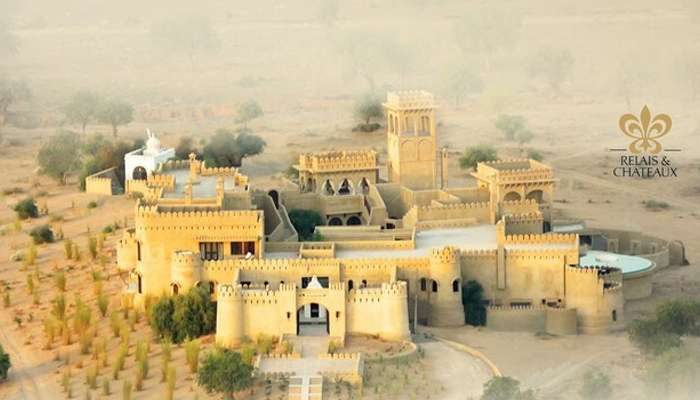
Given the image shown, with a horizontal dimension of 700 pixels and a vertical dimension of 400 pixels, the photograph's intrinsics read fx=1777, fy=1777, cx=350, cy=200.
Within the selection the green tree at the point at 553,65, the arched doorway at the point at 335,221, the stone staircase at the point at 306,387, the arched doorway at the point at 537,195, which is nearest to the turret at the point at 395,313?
the stone staircase at the point at 306,387

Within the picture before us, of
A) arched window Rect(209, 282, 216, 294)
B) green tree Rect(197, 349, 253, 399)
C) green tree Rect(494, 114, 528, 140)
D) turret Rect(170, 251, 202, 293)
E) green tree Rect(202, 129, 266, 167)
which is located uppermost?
green tree Rect(494, 114, 528, 140)

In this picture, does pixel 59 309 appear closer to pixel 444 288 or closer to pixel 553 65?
pixel 444 288

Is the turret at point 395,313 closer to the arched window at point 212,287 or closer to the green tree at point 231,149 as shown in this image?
the arched window at point 212,287

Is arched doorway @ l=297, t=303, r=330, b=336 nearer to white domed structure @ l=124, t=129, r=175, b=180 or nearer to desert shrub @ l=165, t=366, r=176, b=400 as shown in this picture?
desert shrub @ l=165, t=366, r=176, b=400

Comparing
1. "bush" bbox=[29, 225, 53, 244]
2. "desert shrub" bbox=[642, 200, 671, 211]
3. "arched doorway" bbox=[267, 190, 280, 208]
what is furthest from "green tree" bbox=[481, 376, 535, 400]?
"desert shrub" bbox=[642, 200, 671, 211]

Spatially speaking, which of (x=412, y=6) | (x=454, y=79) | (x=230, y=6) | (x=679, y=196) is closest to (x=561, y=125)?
(x=454, y=79)

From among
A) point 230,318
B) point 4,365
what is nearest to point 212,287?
point 230,318
